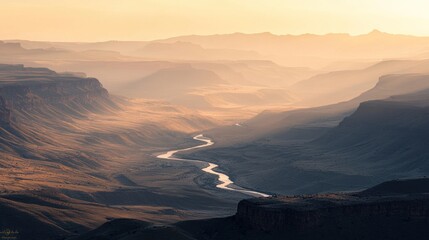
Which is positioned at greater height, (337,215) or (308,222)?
(337,215)

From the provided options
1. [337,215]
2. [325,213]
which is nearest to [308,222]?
[325,213]

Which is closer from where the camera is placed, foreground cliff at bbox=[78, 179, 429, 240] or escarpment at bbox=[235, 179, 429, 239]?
foreground cliff at bbox=[78, 179, 429, 240]

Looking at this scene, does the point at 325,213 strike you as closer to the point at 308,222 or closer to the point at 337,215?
the point at 337,215

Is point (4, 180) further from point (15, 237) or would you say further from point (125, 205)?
point (15, 237)

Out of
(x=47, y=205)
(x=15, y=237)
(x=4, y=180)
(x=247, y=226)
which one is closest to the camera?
(x=247, y=226)

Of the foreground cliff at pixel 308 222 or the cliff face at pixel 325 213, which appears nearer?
the foreground cliff at pixel 308 222

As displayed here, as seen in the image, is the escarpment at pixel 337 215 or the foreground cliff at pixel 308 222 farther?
the escarpment at pixel 337 215

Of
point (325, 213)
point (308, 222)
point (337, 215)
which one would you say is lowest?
point (308, 222)

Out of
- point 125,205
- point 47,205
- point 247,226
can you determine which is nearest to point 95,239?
point 247,226

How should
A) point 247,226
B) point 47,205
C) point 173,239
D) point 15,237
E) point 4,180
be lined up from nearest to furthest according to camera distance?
point 173,239, point 247,226, point 15,237, point 47,205, point 4,180

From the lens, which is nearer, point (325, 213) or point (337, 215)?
point (325, 213)

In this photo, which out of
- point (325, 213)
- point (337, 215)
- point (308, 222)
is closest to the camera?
point (308, 222)
